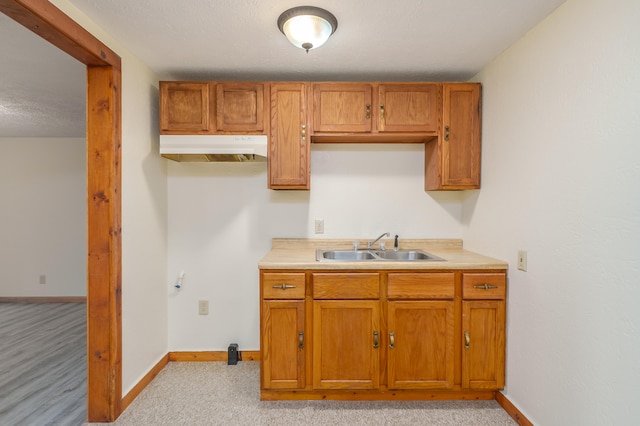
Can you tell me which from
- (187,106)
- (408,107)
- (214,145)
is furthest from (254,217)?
(408,107)

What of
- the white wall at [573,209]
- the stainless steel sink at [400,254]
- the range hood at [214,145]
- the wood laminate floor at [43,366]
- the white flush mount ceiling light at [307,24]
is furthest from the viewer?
the stainless steel sink at [400,254]

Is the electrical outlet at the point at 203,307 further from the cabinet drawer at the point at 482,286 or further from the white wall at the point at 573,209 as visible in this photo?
the white wall at the point at 573,209

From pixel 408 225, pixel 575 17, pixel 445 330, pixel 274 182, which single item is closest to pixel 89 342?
pixel 274 182

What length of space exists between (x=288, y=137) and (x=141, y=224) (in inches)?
47.6

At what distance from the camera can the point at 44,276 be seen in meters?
4.10

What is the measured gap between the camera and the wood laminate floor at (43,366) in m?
1.86

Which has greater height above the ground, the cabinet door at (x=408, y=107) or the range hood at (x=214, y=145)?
the cabinet door at (x=408, y=107)

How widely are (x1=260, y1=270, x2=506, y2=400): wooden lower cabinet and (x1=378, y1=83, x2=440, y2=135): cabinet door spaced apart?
1048mm

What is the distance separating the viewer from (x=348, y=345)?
1893 mm

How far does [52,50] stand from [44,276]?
3.58 meters

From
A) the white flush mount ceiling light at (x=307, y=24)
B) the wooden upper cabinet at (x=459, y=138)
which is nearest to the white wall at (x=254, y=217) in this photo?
the wooden upper cabinet at (x=459, y=138)

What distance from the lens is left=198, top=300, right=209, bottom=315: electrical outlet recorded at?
2.52 m

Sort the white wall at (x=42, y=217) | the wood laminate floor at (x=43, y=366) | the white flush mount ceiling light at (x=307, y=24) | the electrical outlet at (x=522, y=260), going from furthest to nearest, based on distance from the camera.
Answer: the white wall at (x=42, y=217)
the wood laminate floor at (x=43, y=366)
the electrical outlet at (x=522, y=260)
the white flush mount ceiling light at (x=307, y=24)

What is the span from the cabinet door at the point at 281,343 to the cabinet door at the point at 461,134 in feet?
4.68
